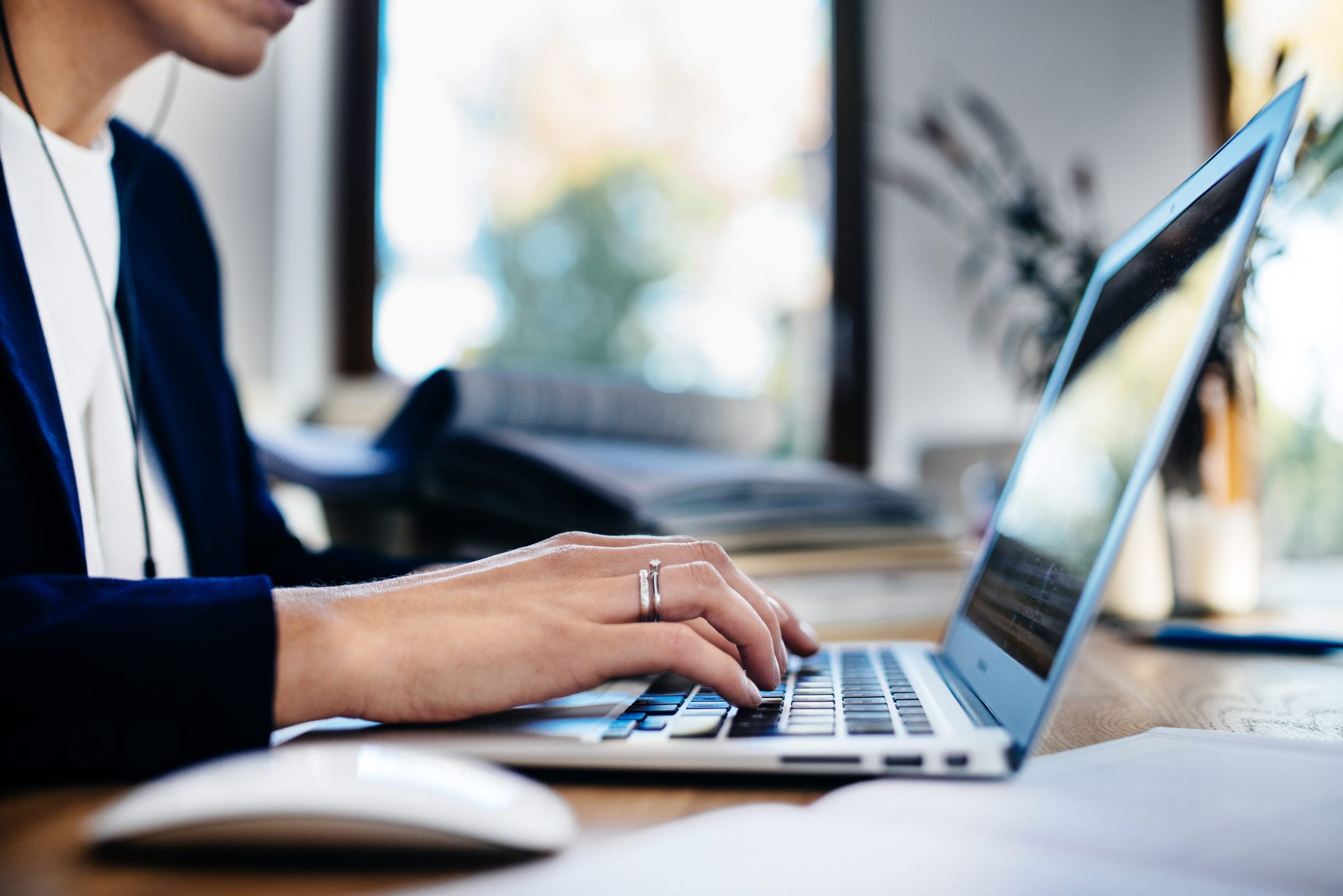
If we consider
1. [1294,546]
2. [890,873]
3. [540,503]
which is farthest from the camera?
[1294,546]

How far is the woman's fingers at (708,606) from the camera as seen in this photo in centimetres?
44

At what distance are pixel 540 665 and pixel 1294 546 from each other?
6.88 ft

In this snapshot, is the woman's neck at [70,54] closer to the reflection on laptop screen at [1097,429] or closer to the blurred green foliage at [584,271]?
the reflection on laptop screen at [1097,429]

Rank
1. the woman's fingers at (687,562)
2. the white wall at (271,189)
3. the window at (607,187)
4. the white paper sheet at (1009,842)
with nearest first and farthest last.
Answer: the white paper sheet at (1009,842)
the woman's fingers at (687,562)
the white wall at (271,189)
the window at (607,187)

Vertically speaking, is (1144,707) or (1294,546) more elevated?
(1144,707)

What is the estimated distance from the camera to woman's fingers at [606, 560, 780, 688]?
443mm

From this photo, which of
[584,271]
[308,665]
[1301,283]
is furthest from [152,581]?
[584,271]

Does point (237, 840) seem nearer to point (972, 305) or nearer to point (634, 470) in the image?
point (634, 470)

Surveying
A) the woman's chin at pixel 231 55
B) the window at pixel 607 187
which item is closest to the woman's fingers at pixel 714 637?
the woman's chin at pixel 231 55

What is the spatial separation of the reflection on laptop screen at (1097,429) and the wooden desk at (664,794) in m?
0.07

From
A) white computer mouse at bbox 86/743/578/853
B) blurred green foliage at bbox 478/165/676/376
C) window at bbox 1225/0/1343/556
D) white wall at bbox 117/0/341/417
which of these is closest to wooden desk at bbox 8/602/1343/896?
white computer mouse at bbox 86/743/578/853

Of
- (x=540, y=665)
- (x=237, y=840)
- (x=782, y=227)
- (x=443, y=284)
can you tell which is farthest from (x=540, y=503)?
(x=782, y=227)

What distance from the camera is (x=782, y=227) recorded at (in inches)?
90.5

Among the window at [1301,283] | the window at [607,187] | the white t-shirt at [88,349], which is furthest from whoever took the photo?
the window at [607,187]
